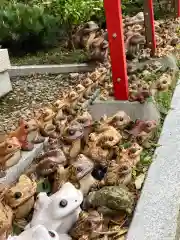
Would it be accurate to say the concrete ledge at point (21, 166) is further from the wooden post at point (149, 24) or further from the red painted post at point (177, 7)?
the red painted post at point (177, 7)

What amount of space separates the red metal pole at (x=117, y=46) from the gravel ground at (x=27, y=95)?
0.81 meters

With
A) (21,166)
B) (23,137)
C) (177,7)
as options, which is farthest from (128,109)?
(177,7)

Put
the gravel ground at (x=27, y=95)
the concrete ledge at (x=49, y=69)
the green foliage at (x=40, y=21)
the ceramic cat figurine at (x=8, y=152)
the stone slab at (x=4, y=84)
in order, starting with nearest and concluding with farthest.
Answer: the ceramic cat figurine at (x=8, y=152) → the gravel ground at (x=27, y=95) → the stone slab at (x=4, y=84) → the concrete ledge at (x=49, y=69) → the green foliage at (x=40, y=21)

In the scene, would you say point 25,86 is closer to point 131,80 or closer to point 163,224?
point 131,80

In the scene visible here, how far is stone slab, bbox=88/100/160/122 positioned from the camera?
3.55m

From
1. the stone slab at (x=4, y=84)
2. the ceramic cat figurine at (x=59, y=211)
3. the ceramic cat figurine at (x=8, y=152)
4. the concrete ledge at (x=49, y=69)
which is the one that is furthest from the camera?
the concrete ledge at (x=49, y=69)

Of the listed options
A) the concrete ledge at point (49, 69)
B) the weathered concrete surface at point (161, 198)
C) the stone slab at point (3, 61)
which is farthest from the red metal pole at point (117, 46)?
the concrete ledge at point (49, 69)

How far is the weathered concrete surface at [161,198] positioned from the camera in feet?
7.16

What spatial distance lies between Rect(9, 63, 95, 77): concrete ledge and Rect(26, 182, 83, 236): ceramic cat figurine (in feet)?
11.0

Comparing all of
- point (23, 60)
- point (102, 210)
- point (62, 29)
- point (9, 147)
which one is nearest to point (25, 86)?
point (23, 60)

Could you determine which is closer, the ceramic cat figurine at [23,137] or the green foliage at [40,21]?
the ceramic cat figurine at [23,137]

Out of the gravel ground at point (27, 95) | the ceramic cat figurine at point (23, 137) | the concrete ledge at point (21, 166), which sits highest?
the ceramic cat figurine at point (23, 137)

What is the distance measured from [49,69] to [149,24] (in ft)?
4.16

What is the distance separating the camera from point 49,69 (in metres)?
5.58
